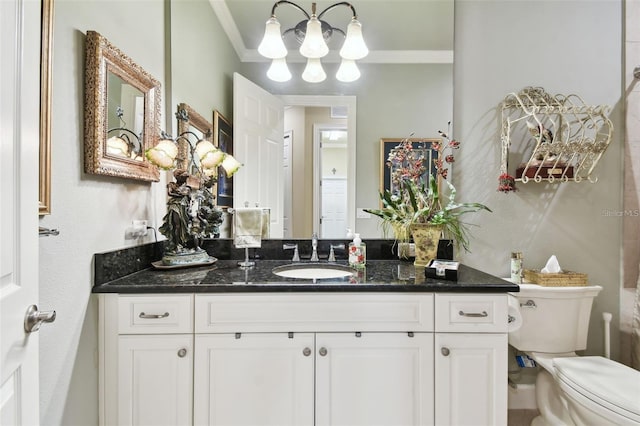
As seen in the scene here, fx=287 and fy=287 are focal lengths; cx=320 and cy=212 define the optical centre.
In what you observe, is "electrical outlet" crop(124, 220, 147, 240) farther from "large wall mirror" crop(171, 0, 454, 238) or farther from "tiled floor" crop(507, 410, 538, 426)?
"tiled floor" crop(507, 410, 538, 426)

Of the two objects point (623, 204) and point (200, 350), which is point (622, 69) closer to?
point (623, 204)

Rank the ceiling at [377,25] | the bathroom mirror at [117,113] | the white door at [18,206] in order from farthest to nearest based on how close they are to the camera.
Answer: the ceiling at [377,25], the bathroom mirror at [117,113], the white door at [18,206]

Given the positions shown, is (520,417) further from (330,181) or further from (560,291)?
(330,181)

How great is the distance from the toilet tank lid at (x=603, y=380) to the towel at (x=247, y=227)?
1503mm

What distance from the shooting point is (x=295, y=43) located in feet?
5.30

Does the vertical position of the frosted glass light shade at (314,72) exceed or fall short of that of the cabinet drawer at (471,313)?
it exceeds it

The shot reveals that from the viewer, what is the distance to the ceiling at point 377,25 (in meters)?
1.58

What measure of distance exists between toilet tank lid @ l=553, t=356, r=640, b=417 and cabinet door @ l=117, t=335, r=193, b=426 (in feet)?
5.11

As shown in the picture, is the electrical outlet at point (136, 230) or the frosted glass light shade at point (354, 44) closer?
the electrical outlet at point (136, 230)

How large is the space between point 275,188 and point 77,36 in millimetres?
980

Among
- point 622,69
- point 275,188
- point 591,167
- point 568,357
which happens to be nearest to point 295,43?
point 275,188

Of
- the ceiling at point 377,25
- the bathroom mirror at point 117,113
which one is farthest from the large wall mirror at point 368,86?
the bathroom mirror at point 117,113

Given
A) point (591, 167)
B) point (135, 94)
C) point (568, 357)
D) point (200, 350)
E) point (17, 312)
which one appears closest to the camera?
point (17, 312)

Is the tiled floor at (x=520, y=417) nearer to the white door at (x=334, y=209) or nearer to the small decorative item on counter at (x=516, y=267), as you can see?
the small decorative item on counter at (x=516, y=267)
